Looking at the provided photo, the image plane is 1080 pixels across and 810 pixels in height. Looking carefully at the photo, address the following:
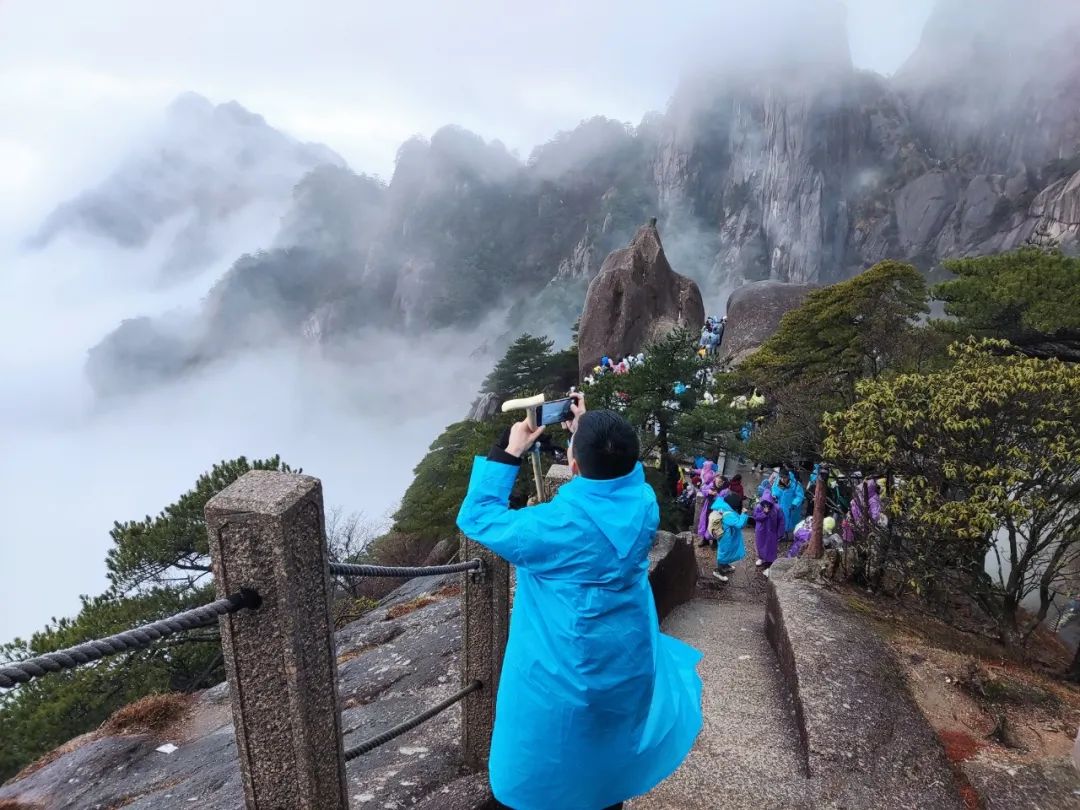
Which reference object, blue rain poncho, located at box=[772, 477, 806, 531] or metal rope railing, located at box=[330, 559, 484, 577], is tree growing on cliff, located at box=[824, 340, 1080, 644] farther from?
blue rain poncho, located at box=[772, 477, 806, 531]

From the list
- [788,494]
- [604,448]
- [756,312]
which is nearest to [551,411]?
[604,448]

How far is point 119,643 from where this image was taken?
4.26ft

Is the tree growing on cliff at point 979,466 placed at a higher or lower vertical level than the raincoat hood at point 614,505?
lower

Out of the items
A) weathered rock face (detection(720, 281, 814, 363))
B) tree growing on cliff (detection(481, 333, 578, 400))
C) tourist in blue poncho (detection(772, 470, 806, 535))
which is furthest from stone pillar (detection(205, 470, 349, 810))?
tree growing on cliff (detection(481, 333, 578, 400))

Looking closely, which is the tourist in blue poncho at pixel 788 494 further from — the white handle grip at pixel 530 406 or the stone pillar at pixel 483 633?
the white handle grip at pixel 530 406

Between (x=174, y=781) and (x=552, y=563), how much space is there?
5.24 meters

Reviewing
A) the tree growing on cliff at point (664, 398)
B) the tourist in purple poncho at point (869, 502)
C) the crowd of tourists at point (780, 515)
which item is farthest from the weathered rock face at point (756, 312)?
the tourist in purple poncho at point (869, 502)

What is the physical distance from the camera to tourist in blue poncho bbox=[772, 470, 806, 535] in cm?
1039

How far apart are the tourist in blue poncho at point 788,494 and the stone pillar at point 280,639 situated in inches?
375

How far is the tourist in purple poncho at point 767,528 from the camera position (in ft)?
30.1

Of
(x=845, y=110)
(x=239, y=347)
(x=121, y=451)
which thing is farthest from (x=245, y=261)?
(x=845, y=110)

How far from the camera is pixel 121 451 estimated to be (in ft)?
406

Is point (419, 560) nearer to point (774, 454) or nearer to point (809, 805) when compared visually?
point (774, 454)

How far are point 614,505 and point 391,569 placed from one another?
76 cm
